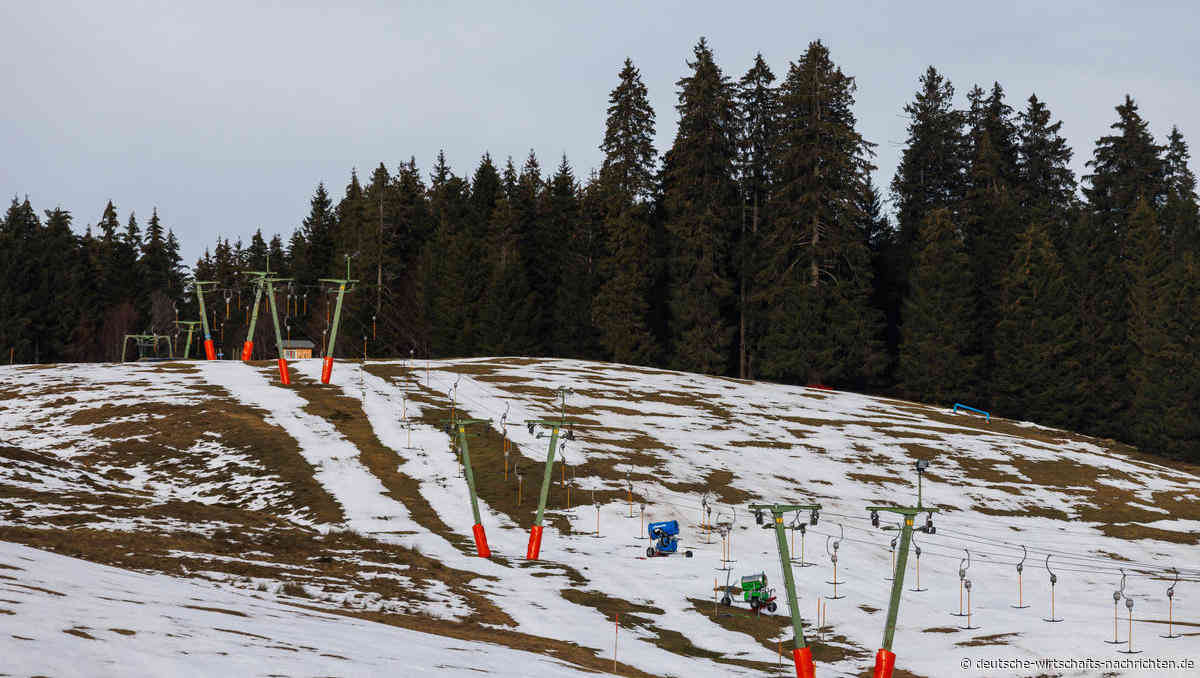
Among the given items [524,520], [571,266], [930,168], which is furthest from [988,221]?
[524,520]

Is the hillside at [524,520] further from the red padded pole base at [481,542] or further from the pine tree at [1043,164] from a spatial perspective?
the pine tree at [1043,164]

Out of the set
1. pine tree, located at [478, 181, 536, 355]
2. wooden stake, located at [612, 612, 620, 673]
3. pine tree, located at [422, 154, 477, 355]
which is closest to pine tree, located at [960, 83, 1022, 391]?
pine tree, located at [478, 181, 536, 355]

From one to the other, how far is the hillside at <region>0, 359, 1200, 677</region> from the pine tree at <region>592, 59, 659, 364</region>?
17114 mm

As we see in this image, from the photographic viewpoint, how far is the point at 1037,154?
105 meters

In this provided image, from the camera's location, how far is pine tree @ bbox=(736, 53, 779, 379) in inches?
3479

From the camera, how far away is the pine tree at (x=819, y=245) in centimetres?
8331

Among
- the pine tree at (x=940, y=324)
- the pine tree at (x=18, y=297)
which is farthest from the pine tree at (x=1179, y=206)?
the pine tree at (x=18, y=297)

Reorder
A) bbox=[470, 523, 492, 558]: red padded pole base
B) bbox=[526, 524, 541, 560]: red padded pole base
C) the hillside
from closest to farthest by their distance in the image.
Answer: the hillside, bbox=[470, 523, 492, 558]: red padded pole base, bbox=[526, 524, 541, 560]: red padded pole base

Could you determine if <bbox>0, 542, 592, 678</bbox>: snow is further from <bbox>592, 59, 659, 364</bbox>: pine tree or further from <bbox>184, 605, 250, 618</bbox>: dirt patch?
<bbox>592, 59, 659, 364</bbox>: pine tree

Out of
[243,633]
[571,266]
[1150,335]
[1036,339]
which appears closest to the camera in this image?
[243,633]

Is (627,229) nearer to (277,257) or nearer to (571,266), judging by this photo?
(571,266)

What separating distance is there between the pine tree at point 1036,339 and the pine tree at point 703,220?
24052 millimetres

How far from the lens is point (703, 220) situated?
8550cm

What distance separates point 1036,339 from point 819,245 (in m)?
20.2
